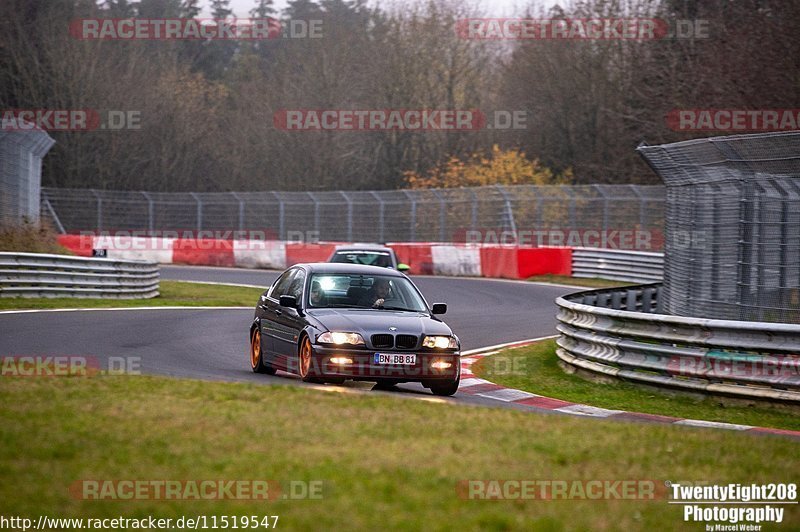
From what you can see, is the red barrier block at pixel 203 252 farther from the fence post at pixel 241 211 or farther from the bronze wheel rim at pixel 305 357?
the bronze wheel rim at pixel 305 357

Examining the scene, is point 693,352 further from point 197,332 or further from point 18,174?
point 18,174

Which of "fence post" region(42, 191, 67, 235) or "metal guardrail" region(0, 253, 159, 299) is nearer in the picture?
"metal guardrail" region(0, 253, 159, 299)

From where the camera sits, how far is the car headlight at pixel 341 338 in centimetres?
1148

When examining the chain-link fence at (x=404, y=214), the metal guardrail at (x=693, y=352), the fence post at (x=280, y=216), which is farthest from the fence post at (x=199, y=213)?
the metal guardrail at (x=693, y=352)

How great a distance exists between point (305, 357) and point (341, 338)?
1.93ft

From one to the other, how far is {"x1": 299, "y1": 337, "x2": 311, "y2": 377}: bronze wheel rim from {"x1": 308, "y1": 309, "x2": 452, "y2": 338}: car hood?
0.88ft

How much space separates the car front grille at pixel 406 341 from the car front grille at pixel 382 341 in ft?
0.22

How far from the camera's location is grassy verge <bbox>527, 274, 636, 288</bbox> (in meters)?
33.2

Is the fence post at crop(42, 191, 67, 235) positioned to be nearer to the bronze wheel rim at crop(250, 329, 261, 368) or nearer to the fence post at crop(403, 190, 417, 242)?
the fence post at crop(403, 190, 417, 242)

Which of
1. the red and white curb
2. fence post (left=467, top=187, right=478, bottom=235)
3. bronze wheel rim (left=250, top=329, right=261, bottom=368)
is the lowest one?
the red and white curb

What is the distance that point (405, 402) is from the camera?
9.72 metres

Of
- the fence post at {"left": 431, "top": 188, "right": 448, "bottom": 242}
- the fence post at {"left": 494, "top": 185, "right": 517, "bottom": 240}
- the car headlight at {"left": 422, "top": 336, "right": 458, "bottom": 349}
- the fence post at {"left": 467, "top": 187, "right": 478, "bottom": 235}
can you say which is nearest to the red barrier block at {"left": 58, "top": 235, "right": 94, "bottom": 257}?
the fence post at {"left": 431, "top": 188, "right": 448, "bottom": 242}

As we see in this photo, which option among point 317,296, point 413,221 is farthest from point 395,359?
point 413,221

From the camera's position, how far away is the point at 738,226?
1556 centimetres
